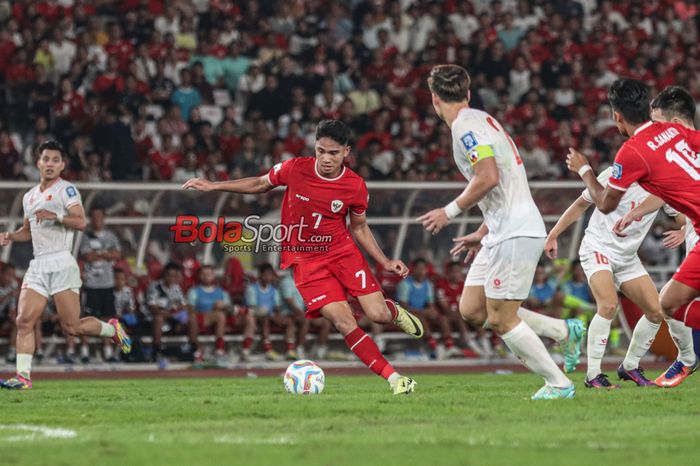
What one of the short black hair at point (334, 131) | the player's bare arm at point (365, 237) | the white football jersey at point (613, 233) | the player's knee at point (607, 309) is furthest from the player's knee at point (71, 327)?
the player's knee at point (607, 309)

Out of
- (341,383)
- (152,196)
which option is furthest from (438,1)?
(341,383)

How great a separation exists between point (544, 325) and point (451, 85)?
9.71 feet

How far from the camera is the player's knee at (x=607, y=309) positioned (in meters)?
11.5

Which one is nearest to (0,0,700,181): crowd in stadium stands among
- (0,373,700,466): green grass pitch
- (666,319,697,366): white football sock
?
(0,373,700,466): green grass pitch

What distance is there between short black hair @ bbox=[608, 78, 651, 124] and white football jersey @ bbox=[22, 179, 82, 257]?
5.96 m

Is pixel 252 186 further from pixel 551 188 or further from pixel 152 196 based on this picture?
pixel 551 188

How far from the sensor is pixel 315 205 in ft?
37.3

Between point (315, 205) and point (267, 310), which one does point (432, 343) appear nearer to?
point (267, 310)

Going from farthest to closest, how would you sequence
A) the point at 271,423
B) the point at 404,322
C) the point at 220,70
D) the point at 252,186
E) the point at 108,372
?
the point at 220,70
the point at 108,372
the point at 404,322
the point at 252,186
the point at 271,423

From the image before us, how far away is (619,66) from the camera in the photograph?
26.8m

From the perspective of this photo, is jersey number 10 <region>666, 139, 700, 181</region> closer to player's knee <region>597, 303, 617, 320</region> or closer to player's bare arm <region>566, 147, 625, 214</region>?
player's bare arm <region>566, 147, 625, 214</region>

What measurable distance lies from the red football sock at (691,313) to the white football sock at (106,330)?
6757 mm

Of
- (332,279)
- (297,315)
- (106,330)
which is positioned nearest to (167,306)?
(297,315)

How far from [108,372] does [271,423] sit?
33.7ft
